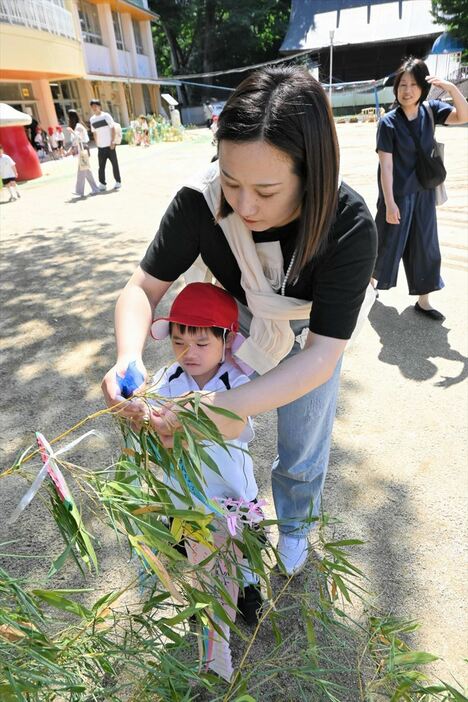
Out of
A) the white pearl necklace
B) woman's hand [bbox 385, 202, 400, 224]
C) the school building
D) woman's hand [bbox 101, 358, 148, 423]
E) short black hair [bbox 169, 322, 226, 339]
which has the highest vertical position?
the school building

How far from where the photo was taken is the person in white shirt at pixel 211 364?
1510mm

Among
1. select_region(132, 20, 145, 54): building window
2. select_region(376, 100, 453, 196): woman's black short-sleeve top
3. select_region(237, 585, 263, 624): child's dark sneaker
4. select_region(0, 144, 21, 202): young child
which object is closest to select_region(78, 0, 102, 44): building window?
select_region(132, 20, 145, 54): building window

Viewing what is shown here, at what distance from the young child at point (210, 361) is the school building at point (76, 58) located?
674 inches

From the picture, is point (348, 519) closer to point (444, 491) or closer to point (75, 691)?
point (444, 491)

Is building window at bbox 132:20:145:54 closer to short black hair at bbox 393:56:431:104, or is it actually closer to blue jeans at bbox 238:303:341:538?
short black hair at bbox 393:56:431:104

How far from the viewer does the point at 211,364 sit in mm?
1605

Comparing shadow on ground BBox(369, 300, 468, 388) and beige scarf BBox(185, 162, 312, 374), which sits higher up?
beige scarf BBox(185, 162, 312, 374)

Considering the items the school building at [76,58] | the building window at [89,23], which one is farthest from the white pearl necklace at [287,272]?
the building window at [89,23]

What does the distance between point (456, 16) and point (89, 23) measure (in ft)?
53.2

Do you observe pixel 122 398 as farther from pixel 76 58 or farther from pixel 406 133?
pixel 76 58

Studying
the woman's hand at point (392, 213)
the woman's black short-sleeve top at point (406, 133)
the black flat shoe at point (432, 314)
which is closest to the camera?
the woman's black short-sleeve top at point (406, 133)

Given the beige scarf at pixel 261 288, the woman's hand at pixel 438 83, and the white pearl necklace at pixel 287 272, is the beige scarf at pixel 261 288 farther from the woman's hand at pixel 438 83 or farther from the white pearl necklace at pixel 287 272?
the woman's hand at pixel 438 83

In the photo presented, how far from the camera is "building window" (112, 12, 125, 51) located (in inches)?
997

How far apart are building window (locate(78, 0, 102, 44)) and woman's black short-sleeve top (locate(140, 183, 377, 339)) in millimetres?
25308
